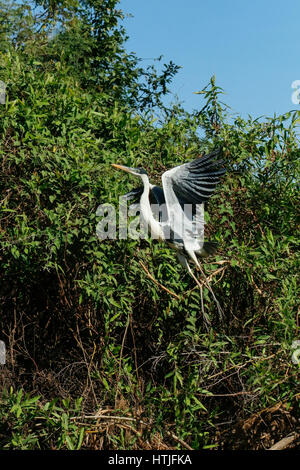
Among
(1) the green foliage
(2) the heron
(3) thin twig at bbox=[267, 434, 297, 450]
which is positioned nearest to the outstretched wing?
(2) the heron

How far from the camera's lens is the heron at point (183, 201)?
3.13 m

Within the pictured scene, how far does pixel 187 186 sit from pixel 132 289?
1.06 meters

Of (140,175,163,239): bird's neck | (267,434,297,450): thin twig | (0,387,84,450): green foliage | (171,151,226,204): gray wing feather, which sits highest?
(171,151,226,204): gray wing feather

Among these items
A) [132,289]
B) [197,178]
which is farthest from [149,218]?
[132,289]

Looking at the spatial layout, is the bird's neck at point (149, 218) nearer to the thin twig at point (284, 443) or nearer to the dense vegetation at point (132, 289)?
the dense vegetation at point (132, 289)

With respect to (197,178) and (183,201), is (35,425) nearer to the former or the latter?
(183,201)

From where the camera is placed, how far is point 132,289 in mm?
3953

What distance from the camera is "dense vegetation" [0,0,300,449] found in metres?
3.47

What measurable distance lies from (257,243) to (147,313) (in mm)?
885

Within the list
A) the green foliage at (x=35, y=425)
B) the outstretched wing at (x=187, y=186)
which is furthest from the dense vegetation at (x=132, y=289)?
the outstretched wing at (x=187, y=186)

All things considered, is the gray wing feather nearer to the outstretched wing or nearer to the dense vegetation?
the outstretched wing

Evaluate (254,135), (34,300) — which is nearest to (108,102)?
(254,135)

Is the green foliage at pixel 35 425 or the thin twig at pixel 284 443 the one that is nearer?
the green foliage at pixel 35 425
